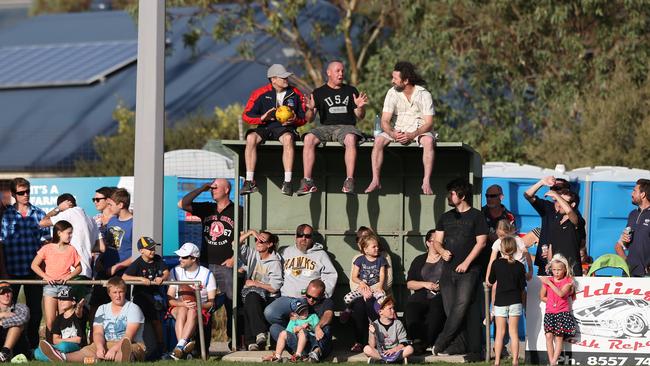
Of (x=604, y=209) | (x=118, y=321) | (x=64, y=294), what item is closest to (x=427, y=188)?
(x=118, y=321)

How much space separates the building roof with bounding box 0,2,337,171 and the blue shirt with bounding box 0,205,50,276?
2478 centimetres

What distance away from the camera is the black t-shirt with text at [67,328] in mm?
14328

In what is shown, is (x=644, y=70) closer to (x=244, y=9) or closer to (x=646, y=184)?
(x=244, y=9)

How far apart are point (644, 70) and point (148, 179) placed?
61.4ft

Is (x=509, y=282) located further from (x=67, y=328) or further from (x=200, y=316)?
(x=67, y=328)

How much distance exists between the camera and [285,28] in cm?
3800

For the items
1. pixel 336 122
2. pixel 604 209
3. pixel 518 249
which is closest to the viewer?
pixel 518 249

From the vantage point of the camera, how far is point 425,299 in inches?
586

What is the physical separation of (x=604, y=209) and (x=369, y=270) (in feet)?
20.9

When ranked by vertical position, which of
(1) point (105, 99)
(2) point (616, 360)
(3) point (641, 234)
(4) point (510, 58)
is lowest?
(2) point (616, 360)

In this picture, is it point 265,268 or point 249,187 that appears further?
point 265,268

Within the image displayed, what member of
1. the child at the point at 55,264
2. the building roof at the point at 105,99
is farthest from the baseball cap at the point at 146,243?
the building roof at the point at 105,99

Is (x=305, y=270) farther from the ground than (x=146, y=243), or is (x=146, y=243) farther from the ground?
(x=146, y=243)

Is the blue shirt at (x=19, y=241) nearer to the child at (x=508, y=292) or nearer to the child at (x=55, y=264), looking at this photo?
the child at (x=55, y=264)
